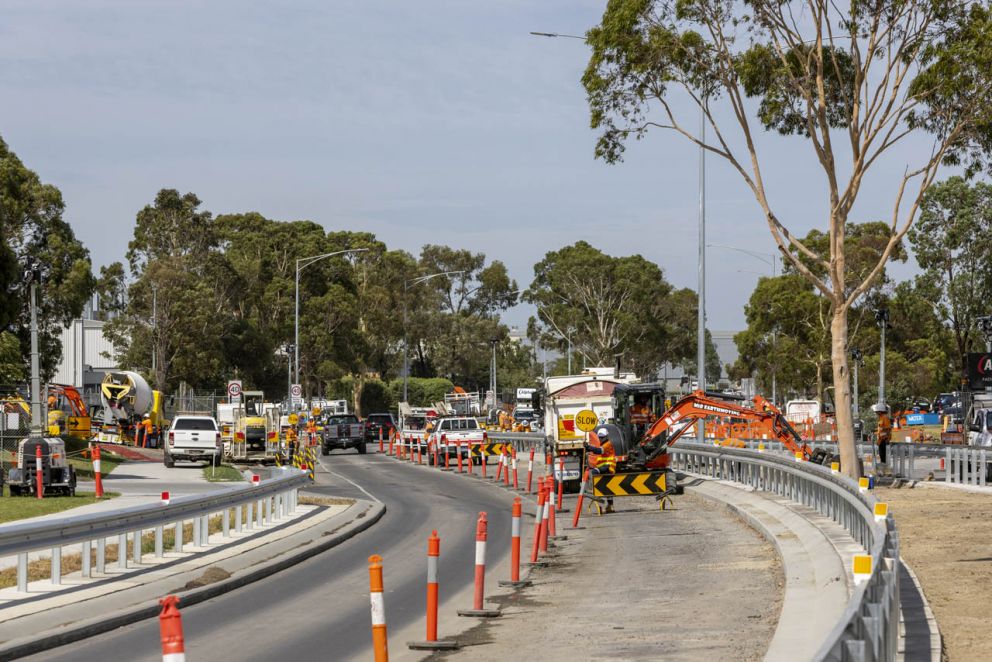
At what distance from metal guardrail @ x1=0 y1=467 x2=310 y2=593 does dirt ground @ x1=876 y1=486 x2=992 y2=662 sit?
8.58m

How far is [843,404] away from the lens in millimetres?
31719

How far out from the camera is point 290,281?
9588 centimetres

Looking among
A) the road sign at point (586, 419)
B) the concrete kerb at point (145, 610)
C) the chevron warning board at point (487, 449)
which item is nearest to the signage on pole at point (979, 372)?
the chevron warning board at point (487, 449)

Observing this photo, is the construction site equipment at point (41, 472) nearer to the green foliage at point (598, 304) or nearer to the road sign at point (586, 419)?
the road sign at point (586, 419)

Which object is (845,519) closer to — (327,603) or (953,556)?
(953,556)

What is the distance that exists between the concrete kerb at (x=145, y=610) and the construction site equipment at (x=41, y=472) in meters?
9.11

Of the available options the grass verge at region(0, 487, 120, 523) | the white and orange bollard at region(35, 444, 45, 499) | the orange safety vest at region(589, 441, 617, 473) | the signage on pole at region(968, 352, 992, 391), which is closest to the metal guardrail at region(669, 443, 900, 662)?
the orange safety vest at region(589, 441, 617, 473)

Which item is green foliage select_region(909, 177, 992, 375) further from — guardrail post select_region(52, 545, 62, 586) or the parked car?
guardrail post select_region(52, 545, 62, 586)

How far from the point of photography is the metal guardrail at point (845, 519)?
6.70 meters

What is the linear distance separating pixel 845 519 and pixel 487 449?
2367 centimetres

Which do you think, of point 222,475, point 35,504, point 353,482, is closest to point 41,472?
point 35,504

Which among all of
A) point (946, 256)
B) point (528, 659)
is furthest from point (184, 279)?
point (528, 659)

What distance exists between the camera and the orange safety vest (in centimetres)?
2870

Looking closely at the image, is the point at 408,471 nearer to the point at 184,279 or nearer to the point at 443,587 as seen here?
the point at 443,587
